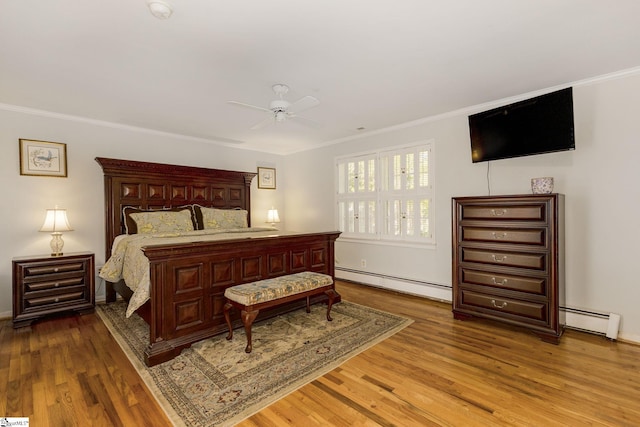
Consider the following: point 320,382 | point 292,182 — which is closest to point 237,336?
point 320,382

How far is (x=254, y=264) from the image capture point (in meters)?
3.21

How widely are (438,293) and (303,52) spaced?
11.2 feet

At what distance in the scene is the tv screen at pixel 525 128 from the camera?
2840mm

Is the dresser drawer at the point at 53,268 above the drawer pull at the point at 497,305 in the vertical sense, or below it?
above

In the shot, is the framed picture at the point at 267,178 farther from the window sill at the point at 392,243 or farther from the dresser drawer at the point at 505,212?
the dresser drawer at the point at 505,212

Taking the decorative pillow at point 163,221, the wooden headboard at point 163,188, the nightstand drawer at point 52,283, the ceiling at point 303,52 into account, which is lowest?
the nightstand drawer at point 52,283

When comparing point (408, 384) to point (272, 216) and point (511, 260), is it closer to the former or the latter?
point (511, 260)

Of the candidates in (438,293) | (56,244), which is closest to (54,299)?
(56,244)

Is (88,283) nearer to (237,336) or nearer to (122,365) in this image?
(122,365)

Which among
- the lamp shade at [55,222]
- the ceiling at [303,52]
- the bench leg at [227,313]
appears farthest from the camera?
the lamp shade at [55,222]

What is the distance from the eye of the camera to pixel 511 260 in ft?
10.0

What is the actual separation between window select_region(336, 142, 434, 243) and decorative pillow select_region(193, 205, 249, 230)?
1773 mm

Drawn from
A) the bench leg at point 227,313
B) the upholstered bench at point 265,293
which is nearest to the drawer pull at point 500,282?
the upholstered bench at point 265,293

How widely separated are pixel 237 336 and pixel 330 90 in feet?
8.85
